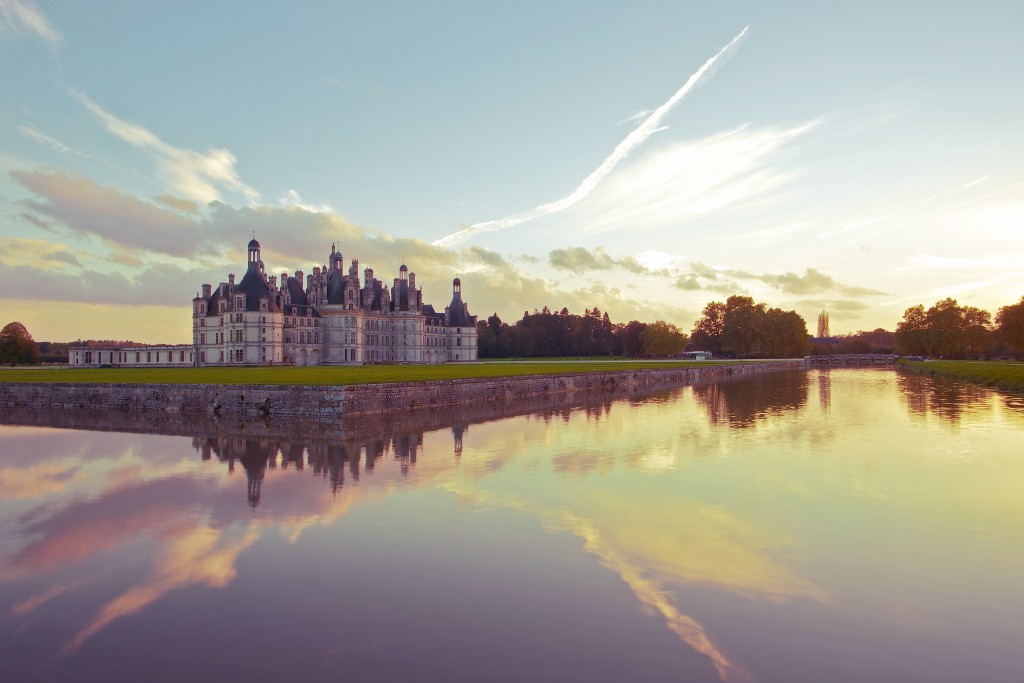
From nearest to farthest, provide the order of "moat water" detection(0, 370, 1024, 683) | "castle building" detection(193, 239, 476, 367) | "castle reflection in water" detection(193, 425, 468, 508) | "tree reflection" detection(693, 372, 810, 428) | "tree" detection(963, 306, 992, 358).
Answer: "moat water" detection(0, 370, 1024, 683)
"castle reflection in water" detection(193, 425, 468, 508)
"tree reflection" detection(693, 372, 810, 428)
"castle building" detection(193, 239, 476, 367)
"tree" detection(963, 306, 992, 358)

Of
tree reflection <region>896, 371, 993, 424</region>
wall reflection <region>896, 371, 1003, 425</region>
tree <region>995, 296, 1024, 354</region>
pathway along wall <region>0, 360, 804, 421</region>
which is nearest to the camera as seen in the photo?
pathway along wall <region>0, 360, 804, 421</region>

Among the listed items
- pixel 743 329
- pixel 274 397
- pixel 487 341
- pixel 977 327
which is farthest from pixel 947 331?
pixel 274 397


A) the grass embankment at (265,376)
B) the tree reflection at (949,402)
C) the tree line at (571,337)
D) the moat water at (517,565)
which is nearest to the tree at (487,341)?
the tree line at (571,337)

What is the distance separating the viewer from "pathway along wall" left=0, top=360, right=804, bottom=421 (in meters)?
31.1

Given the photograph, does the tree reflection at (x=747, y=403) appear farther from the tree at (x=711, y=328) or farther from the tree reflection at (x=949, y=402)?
the tree at (x=711, y=328)

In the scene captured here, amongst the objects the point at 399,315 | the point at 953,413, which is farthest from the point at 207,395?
the point at 399,315

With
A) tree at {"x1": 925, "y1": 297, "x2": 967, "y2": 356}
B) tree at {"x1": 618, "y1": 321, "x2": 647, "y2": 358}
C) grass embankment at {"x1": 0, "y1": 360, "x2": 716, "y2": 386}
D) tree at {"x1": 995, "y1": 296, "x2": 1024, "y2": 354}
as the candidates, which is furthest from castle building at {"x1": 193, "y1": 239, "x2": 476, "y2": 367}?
tree at {"x1": 925, "y1": 297, "x2": 967, "y2": 356}

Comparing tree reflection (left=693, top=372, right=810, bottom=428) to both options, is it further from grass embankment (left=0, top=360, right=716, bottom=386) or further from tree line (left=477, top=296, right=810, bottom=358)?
tree line (left=477, top=296, right=810, bottom=358)

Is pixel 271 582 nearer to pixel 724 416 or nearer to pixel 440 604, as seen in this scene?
pixel 440 604

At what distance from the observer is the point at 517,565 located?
10.4 metres

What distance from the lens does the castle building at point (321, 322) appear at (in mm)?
77812

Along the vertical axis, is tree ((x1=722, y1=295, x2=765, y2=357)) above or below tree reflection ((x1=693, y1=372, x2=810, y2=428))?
above

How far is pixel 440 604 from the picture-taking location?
885 centimetres

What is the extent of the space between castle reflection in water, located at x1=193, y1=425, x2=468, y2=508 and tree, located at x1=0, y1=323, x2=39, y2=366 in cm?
8751
